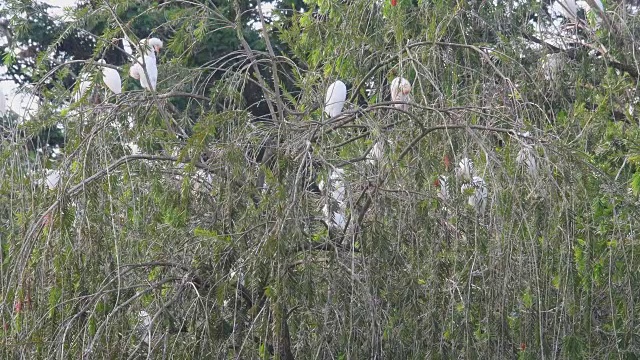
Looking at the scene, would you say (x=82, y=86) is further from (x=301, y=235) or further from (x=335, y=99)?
(x=301, y=235)

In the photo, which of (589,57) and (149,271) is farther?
(589,57)

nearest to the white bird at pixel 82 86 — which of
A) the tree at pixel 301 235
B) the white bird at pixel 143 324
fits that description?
the tree at pixel 301 235

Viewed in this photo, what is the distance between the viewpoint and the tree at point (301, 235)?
2.14 metres

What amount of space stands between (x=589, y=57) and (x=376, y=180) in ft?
5.68

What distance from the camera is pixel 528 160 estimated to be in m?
2.29

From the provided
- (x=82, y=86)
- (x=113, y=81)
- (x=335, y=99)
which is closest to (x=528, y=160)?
(x=335, y=99)

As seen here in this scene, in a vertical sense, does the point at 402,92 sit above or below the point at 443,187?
above

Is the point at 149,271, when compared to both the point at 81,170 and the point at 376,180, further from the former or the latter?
the point at 376,180

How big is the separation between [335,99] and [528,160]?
0.56 meters

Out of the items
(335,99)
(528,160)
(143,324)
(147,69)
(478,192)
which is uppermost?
(147,69)

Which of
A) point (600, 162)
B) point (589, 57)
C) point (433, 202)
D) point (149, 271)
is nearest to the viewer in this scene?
point (433, 202)

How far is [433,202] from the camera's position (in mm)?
2363

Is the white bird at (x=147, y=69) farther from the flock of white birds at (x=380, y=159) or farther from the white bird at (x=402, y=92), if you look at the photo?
the white bird at (x=402, y=92)

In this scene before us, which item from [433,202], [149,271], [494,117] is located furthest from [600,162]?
[149,271]
